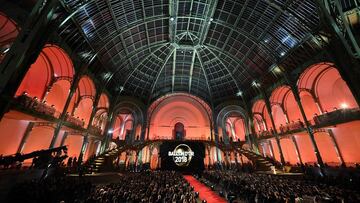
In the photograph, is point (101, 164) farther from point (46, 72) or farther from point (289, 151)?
point (289, 151)

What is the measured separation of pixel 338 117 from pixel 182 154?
2249cm

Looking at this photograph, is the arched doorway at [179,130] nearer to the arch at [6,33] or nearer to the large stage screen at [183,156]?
the large stage screen at [183,156]

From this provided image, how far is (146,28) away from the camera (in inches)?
1059

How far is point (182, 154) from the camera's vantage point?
3128cm

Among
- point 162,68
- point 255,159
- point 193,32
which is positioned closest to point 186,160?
point 255,159

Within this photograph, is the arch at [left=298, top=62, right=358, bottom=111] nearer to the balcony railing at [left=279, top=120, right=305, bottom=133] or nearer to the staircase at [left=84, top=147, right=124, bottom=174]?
the balcony railing at [left=279, top=120, right=305, bottom=133]

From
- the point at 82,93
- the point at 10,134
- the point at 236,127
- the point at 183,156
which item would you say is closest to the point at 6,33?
the point at 10,134

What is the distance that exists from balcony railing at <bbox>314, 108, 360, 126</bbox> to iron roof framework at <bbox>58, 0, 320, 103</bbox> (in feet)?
30.5

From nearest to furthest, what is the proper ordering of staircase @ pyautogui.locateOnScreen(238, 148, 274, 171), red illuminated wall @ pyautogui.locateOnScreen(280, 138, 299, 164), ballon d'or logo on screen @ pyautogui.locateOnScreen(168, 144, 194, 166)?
staircase @ pyautogui.locateOnScreen(238, 148, 274, 171), red illuminated wall @ pyautogui.locateOnScreen(280, 138, 299, 164), ballon d'or logo on screen @ pyautogui.locateOnScreen(168, 144, 194, 166)

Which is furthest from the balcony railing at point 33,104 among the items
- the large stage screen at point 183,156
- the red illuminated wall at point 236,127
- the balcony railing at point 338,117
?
the red illuminated wall at point 236,127

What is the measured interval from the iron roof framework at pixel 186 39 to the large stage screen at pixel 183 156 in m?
12.2

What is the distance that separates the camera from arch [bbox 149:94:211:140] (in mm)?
41062

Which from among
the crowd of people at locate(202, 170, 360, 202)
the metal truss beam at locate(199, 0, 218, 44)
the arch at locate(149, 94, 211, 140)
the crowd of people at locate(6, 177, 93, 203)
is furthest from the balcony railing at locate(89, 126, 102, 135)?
the metal truss beam at locate(199, 0, 218, 44)

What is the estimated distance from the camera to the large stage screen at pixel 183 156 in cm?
3050
